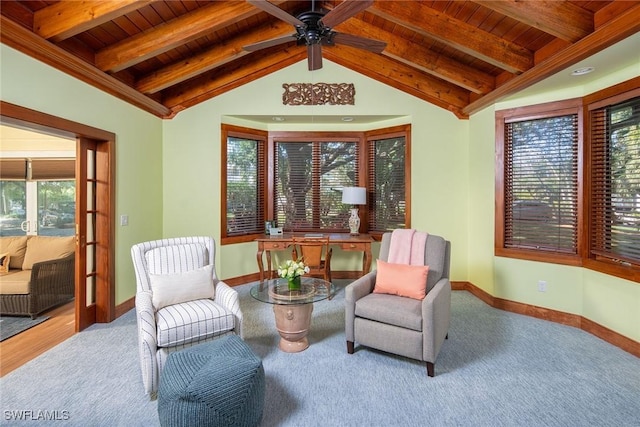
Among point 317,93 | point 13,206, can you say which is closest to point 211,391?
point 317,93

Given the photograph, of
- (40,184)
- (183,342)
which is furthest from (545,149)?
(40,184)

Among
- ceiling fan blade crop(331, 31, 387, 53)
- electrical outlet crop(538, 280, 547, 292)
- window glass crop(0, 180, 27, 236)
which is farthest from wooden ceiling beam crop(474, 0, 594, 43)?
window glass crop(0, 180, 27, 236)

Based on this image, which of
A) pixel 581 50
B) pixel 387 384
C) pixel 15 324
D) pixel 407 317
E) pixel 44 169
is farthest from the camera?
→ pixel 44 169

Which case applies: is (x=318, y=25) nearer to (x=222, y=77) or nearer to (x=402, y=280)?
(x=402, y=280)

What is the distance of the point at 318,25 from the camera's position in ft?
7.85

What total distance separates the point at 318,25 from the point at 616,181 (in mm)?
3238

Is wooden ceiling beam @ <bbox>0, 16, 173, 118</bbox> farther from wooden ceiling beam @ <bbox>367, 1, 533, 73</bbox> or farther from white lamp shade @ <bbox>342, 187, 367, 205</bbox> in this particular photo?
white lamp shade @ <bbox>342, 187, 367, 205</bbox>

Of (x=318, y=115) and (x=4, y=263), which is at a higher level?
(x=318, y=115)

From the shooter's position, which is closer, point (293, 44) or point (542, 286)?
point (542, 286)

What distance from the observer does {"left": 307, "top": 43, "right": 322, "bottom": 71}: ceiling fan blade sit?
2.60 metres

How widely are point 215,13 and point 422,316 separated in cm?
345

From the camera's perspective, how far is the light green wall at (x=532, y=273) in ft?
9.62

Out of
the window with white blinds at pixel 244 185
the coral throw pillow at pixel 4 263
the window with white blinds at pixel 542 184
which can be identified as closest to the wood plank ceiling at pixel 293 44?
the window with white blinds at pixel 542 184

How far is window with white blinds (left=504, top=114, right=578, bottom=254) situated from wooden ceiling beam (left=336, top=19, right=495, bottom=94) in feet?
2.18
